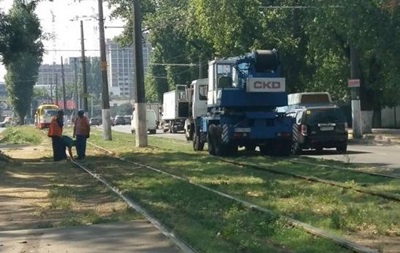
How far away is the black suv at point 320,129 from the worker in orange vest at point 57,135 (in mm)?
8004

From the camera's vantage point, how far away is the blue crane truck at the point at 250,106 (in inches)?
1038

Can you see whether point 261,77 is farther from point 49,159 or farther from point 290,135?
point 49,159

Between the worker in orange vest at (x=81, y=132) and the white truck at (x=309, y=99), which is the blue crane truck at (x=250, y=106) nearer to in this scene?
the worker in orange vest at (x=81, y=132)

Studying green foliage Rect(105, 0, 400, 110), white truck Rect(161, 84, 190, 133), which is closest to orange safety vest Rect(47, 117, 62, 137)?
green foliage Rect(105, 0, 400, 110)

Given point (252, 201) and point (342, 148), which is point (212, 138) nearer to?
point (342, 148)

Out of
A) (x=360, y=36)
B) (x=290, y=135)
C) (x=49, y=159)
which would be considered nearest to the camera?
(x=290, y=135)

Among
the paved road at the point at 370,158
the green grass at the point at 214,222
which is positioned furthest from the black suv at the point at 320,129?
the green grass at the point at 214,222

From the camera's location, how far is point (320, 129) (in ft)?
90.5

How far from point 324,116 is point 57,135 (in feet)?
30.7

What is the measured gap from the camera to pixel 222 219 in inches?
450

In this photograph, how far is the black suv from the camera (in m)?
27.6

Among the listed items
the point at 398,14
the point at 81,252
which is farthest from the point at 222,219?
the point at 398,14

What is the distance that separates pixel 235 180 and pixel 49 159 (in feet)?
42.8

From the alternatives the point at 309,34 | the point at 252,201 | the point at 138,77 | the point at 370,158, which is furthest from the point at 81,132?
the point at 309,34
